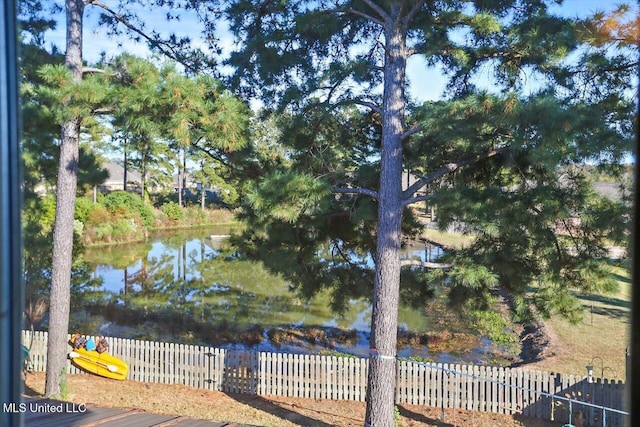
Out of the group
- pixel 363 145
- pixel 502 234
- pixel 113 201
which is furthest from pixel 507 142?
pixel 113 201

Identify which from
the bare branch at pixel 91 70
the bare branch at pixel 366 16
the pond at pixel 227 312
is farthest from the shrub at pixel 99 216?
the bare branch at pixel 366 16

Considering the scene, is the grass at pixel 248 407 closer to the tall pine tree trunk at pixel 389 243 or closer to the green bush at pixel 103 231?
the tall pine tree trunk at pixel 389 243

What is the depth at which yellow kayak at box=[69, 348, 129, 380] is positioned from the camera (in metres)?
8.79

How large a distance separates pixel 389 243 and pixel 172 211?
23.6 metres

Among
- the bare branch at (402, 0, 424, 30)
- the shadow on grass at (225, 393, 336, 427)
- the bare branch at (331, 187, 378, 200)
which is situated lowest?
the shadow on grass at (225, 393, 336, 427)

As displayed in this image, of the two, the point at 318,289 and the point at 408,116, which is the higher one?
the point at 408,116

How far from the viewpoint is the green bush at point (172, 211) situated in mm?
28188

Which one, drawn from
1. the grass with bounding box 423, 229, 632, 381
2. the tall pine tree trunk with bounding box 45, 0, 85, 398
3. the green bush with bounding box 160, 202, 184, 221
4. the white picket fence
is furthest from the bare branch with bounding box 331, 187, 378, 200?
the green bush with bounding box 160, 202, 184, 221

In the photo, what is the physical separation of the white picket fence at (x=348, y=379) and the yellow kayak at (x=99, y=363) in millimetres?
248

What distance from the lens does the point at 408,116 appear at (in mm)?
7320

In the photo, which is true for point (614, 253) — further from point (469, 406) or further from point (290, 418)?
point (290, 418)

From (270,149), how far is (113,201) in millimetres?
15451

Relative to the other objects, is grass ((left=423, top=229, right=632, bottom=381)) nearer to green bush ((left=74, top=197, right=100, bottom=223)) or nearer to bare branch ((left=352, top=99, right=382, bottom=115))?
bare branch ((left=352, top=99, right=382, bottom=115))

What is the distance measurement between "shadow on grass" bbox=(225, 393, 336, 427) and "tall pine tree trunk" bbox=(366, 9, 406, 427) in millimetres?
1126
